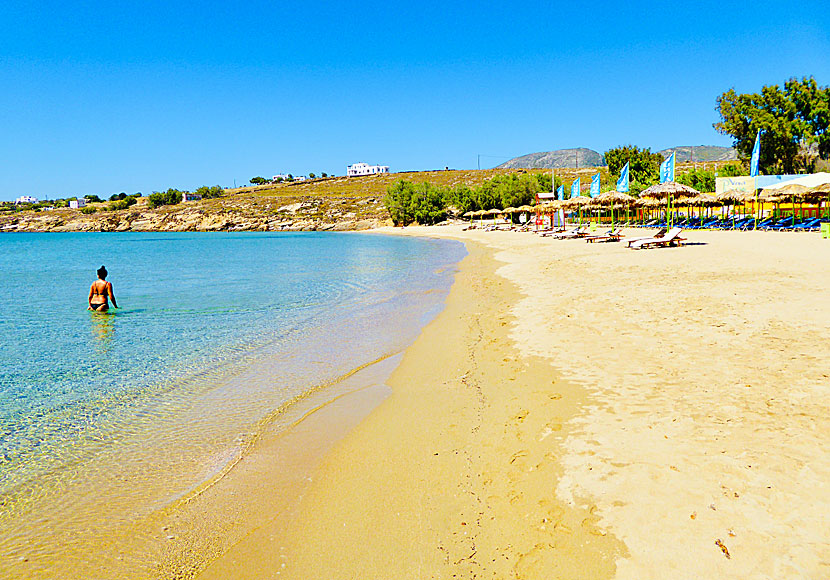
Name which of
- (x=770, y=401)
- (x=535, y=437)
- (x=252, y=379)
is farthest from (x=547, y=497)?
(x=252, y=379)

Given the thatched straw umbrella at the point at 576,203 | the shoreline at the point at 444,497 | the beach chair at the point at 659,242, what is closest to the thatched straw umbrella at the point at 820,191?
the beach chair at the point at 659,242

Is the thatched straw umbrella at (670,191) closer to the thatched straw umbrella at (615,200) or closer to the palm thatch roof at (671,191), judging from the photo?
the palm thatch roof at (671,191)

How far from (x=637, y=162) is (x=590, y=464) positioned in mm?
64487

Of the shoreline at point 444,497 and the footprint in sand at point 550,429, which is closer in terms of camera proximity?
the shoreline at point 444,497

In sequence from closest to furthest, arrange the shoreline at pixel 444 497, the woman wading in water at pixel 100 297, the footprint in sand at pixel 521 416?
the shoreline at pixel 444 497, the footprint in sand at pixel 521 416, the woman wading in water at pixel 100 297

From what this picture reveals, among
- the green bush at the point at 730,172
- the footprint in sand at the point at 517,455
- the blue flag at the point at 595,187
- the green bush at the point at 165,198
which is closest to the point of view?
the footprint in sand at the point at 517,455

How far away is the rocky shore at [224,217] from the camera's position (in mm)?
99438

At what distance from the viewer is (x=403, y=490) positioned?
159 inches

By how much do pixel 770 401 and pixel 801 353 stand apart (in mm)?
1752

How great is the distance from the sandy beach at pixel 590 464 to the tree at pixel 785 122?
49476mm

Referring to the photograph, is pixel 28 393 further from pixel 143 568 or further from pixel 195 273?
pixel 195 273

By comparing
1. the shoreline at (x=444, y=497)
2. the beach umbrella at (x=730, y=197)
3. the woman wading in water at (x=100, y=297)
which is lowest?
the shoreline at (x=444, y=497)

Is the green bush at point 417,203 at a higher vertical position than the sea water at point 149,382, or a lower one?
higher

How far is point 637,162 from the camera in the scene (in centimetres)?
6141
